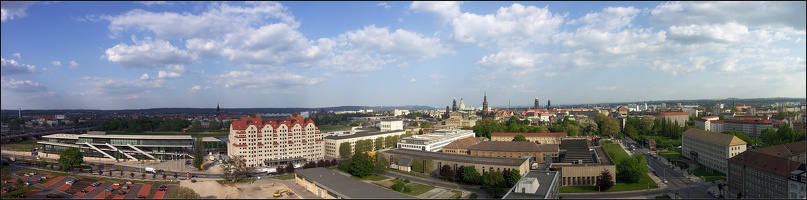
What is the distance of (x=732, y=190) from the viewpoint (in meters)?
28.5

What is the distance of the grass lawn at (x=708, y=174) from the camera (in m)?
34.9

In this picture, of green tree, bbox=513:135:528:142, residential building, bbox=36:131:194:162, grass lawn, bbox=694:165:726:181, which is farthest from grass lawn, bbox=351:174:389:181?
grass lawn, bbox=694:165:726:181

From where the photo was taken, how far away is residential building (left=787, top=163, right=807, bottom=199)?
21750mm

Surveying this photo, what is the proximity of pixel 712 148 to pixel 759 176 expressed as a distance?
52.3ft

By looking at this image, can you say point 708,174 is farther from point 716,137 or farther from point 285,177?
point 285,177

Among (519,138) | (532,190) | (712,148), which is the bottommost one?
(519,138)

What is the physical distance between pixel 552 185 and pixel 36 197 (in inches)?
1398

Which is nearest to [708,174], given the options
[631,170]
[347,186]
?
[631,170]

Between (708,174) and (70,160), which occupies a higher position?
(70,160)

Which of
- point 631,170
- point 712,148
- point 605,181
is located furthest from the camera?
point 712,148

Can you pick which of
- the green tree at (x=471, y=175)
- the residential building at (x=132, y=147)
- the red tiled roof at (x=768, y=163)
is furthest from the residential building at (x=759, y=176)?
the residential building at (x=132, y=147)

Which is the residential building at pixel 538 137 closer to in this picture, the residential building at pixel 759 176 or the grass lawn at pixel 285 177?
the residential building at pixel 759 176

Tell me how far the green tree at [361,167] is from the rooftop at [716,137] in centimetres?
3186

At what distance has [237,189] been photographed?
32.0 m
